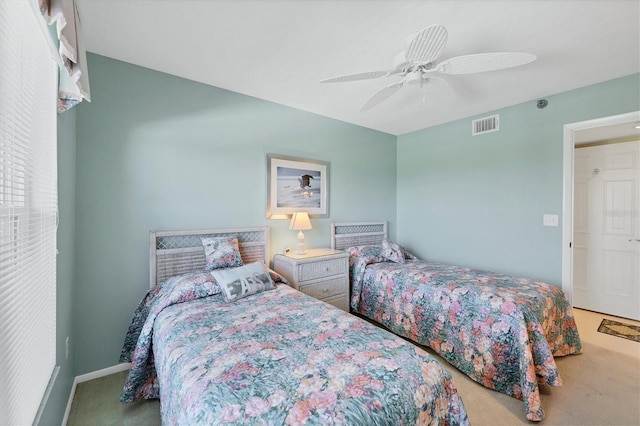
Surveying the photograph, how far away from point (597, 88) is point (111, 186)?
4420 millimetres

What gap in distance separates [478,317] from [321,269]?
1462 mm

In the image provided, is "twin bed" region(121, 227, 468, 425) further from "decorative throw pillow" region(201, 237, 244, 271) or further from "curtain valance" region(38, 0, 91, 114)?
"curtain valance" region(38, 0, 91, 114)

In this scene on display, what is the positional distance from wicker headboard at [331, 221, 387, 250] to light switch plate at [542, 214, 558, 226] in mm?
1853

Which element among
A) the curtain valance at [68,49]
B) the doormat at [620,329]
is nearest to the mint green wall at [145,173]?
the curtain valance at [68,49]

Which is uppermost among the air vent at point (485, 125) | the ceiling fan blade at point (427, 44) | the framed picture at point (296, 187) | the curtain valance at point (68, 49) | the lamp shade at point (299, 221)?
the air vent at point (485, 125)

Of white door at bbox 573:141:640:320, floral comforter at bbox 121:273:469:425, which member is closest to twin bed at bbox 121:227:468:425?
floral comforter at bbox 121:273:469:425

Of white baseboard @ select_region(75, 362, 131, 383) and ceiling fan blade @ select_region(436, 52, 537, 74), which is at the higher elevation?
ceiling fan blade @ select_region(436, 52, 537, 74)

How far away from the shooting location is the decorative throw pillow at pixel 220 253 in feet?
7.63

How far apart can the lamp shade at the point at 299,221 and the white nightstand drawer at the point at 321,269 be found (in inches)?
17.2

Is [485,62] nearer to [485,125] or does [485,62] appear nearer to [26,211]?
[485,125]

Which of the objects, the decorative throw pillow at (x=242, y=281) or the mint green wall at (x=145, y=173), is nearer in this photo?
the decorative throw pillow at (x=242, y=281)

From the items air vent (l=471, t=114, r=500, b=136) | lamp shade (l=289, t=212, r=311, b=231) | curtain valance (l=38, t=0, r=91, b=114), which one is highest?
air vent (l=471, t=114, r=500, b=136)

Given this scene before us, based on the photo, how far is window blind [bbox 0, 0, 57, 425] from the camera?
866 mm

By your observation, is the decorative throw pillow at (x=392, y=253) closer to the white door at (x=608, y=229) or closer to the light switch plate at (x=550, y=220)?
the light switch plate at (x=550, y=220)
